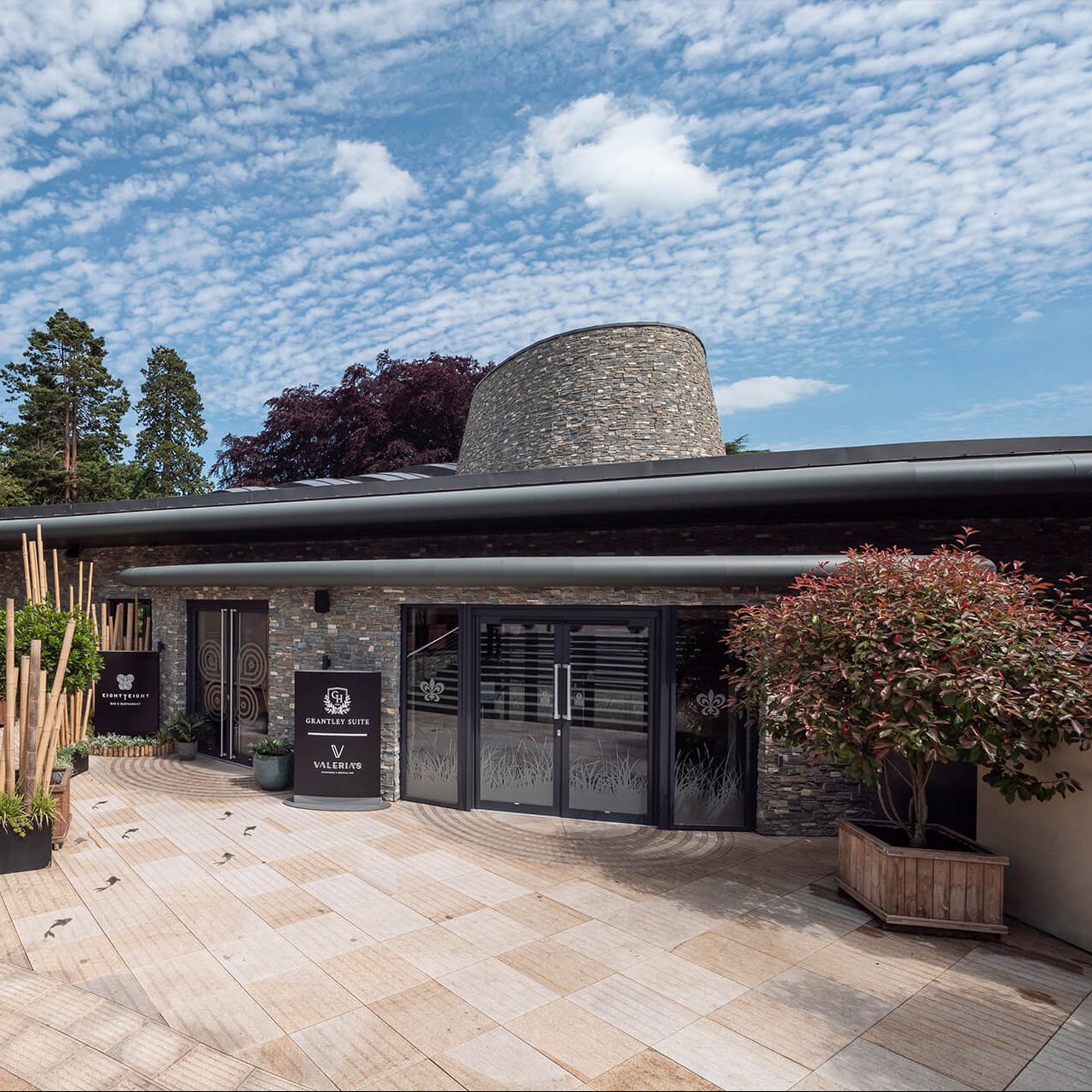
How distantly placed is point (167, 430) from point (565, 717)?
39.2 metres

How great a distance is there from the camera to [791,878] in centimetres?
623

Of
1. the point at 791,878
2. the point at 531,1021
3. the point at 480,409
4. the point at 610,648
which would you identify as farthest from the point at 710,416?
the point at 531,1021

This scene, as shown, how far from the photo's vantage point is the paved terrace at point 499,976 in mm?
3627

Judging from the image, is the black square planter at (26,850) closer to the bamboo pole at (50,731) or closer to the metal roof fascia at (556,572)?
the bamboo pole at (50,731)

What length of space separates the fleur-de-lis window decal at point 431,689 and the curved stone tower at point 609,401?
9850mm

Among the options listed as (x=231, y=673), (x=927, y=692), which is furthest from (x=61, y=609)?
(x=927, y=692)

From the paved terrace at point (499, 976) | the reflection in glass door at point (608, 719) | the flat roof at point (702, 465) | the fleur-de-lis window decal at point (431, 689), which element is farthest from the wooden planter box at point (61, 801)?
the reflection in glass door at point (608, 719)

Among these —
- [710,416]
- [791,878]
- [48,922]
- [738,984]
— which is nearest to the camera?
[738,984]

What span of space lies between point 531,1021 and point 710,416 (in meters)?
17.8

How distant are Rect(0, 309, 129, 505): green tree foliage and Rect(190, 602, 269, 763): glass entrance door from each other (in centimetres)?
2801

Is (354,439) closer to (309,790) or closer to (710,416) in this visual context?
(710,416)

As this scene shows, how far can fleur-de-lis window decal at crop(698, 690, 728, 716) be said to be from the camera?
7.46 m

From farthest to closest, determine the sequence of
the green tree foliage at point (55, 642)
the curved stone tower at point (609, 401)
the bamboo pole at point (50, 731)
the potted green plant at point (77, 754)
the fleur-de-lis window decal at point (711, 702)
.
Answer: the curved stone tower at point (609, 401), the potted green plant at point (77, 754), the green tree foliage at point (55, 642), the fleur-de-lis window decal at point (711, 702), the bamboo pole at point (50, 731)

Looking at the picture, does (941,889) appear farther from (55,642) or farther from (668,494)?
(55,642)
